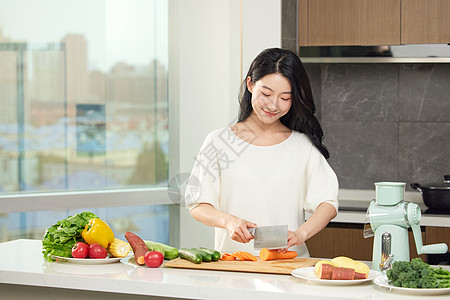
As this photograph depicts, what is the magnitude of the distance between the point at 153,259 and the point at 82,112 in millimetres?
1817

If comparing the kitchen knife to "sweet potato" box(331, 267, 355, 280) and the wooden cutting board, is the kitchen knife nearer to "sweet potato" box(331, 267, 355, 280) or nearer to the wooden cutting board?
the wooden cutting board

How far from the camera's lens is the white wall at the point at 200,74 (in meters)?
3.80

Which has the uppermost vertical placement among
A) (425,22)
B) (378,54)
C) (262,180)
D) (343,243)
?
(425,22)

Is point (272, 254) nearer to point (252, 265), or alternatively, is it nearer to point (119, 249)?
point (252, 265)

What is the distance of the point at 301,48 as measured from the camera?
3836mm

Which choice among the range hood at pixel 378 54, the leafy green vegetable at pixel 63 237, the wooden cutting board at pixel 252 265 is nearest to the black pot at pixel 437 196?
the range hood at pixel 378 54

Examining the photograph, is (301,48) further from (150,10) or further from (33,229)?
(33,229)

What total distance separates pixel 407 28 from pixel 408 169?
3.04 ft

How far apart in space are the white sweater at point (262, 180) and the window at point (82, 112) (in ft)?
4.62

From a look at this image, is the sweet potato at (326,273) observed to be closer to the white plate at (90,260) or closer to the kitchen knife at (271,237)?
the kitchen knife at (271,237)

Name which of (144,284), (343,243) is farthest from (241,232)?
(343,243)

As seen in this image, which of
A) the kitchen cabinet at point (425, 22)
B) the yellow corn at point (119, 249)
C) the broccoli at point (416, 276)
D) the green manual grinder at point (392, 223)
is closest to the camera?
the broccoli at point (416, 276)

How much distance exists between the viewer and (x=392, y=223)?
1.90 metres

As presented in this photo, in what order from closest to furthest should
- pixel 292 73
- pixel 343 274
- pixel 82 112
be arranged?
pixel 343 274 < pixel 292 73 < pixel 82 112
